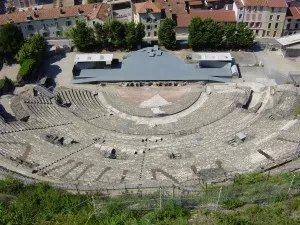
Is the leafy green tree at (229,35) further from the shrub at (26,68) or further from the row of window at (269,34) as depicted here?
the shrub at (26,68)

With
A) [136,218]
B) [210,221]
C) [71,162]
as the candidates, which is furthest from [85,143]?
[210,221]

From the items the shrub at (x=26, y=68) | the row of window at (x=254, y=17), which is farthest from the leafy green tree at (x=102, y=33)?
the row of window at (x=254, y=17)

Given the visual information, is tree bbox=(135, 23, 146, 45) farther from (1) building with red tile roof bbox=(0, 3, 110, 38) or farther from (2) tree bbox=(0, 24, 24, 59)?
(2) tree bbox=(0, 24, 24, 59)

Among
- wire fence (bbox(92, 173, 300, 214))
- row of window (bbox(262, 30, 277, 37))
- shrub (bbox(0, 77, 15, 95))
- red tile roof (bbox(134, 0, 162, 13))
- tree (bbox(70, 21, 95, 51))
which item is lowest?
shrub (bbox(0, 77, 15, 95))

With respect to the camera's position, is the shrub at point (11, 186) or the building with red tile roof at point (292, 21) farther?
the building with red tile roof at point (292, 21)

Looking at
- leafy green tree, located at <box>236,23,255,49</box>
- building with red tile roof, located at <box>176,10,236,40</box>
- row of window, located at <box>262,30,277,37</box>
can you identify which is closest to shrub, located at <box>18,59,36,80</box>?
building with red tile roof, located at <box>176,10,236,40</box>

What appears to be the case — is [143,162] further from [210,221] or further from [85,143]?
[210,221]
